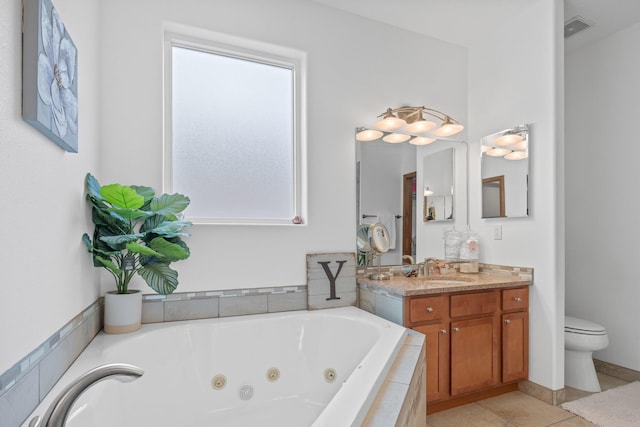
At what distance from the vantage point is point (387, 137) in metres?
2.69

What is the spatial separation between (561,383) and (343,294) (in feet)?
4.97

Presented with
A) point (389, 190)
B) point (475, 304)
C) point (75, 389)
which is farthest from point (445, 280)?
point (75, 389)

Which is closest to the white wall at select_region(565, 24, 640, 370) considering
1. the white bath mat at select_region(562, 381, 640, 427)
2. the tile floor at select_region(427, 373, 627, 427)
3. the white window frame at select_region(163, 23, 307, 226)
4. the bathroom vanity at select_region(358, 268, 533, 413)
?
the white bath mat at select_region(562, 381, 640, 427)

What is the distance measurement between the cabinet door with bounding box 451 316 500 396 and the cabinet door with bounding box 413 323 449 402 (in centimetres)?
5

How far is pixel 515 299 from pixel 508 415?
0.71 meters

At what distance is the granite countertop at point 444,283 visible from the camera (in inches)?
82.8

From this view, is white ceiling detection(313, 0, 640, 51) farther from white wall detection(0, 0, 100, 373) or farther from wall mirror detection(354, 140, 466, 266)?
white wall detection(0, 0, 100, 373)

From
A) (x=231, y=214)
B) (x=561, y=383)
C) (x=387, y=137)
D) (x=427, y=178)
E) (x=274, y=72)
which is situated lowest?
(x=561, y=383)

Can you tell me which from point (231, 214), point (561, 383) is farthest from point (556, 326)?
point (231, 214)

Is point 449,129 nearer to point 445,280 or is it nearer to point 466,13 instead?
point 466,13

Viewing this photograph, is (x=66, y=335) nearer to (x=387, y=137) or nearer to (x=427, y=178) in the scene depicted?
(x=387, y=137)

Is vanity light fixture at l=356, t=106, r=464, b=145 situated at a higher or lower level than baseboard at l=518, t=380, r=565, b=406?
higher

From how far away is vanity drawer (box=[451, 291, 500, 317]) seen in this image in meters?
2.19

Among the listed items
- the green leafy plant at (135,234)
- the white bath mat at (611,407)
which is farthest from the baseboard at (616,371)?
the green leafy plant at (135,234)
